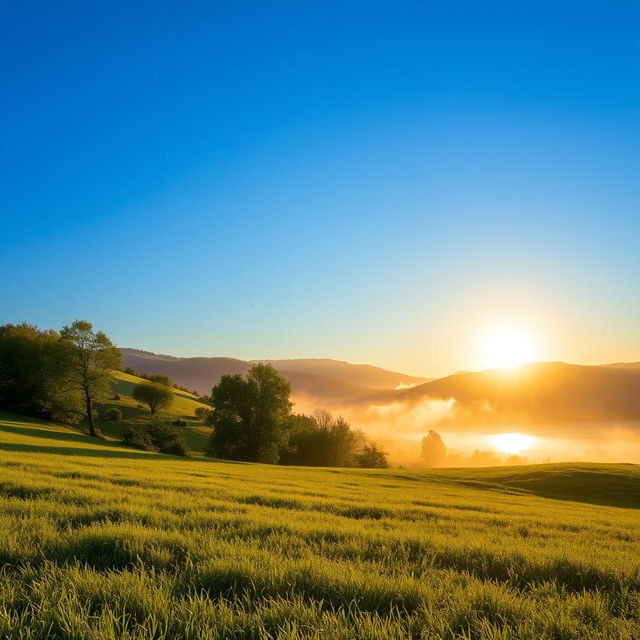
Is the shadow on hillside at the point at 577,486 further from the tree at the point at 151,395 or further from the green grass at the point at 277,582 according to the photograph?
the tree at the point at 151,395

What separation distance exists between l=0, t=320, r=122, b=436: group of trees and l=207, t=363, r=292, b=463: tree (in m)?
15.2

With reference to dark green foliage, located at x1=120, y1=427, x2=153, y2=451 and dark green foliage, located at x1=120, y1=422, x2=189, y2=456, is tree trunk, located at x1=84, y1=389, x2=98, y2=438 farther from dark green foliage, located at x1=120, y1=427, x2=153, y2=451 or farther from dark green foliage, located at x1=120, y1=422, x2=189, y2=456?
dark green foliage, located at x1=120, y1=427, x2=153, y2=451

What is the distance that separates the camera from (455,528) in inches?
347

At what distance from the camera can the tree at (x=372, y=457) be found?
88188mm

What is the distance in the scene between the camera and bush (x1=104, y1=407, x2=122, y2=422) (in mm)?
76000

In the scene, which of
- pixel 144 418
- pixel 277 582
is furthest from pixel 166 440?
pixel 277 582

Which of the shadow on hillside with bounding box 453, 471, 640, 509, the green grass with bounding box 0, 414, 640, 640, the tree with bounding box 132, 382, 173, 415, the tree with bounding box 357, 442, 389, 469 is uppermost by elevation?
the green grass with bounding box 0, 414, 640, 640

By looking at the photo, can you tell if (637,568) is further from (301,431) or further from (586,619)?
(301,431)

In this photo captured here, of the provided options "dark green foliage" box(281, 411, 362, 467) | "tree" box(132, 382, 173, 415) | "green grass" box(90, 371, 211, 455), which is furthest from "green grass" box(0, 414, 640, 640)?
"tree" box(132, 382, 173, 415)

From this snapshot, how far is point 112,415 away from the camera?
76.2 m

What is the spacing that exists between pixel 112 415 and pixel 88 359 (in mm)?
21815

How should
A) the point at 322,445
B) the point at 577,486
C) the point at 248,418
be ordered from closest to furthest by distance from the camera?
1. the point at 577,486
2. the point at 248,418
3. the point at 322,445

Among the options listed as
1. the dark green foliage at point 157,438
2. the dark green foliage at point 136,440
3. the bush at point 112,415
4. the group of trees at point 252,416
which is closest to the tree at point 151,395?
the bush at point 112,415

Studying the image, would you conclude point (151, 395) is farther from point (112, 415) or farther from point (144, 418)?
point (112, 415)
